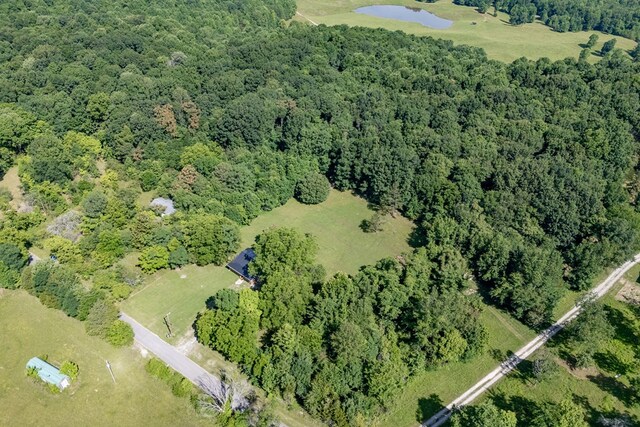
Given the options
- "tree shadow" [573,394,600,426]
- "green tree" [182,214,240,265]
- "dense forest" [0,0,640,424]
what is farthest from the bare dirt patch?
"green tree" [182,214,240,265]

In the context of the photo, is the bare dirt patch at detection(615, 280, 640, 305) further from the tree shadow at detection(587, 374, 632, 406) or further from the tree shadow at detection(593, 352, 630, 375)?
the tree shadow at detection(587, 374, 632, 406)

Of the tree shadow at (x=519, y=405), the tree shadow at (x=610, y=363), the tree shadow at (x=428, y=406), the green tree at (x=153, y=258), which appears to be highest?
the green tree at (x=153, y=258)

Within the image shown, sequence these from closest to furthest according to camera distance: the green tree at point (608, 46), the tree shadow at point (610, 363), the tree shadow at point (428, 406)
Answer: the tree shadow at point (428, 406)
the tree shadow at point (610, 363)
the green tree at point (608, 46)

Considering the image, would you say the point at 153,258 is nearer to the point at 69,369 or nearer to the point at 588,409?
the point at 69,369

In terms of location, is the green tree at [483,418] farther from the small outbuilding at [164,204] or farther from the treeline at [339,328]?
the small outbuilding at [164,204]

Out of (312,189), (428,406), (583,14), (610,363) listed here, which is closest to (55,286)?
(312,189)

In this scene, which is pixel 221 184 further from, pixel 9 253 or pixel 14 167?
pixel 14 167

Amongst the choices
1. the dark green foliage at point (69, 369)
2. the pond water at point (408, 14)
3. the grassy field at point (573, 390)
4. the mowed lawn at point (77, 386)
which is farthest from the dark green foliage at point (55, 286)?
the pond water at point (408, 14)
